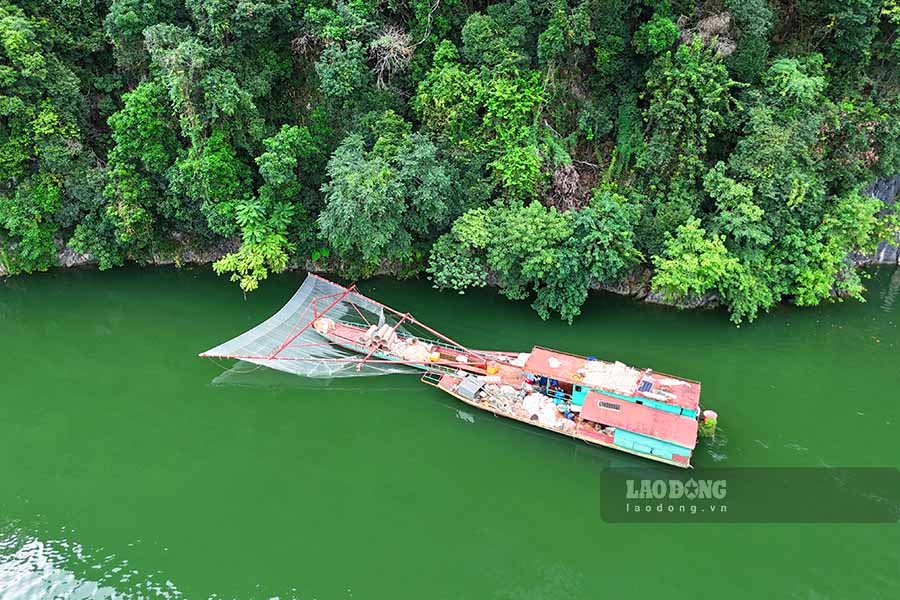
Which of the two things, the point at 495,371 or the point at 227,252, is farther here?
the point at 227,252

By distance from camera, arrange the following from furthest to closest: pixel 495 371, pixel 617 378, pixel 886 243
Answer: pixel 886 243, pixel 495 371, pixel 617 378

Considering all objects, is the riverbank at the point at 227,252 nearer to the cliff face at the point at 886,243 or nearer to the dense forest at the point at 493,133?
the cliff face at the point at 886,243

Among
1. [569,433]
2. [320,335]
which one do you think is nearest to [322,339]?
[320,335]

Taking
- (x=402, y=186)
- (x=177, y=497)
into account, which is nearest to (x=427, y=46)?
(x=402, y=186)

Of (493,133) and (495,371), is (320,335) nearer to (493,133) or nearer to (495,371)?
(495,371)

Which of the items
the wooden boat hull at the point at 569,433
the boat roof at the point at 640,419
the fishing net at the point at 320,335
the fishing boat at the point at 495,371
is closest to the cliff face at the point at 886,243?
the fishing boat at the point at 495,371

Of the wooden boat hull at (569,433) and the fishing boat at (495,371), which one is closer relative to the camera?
the wooden boat hull at (569,433)
